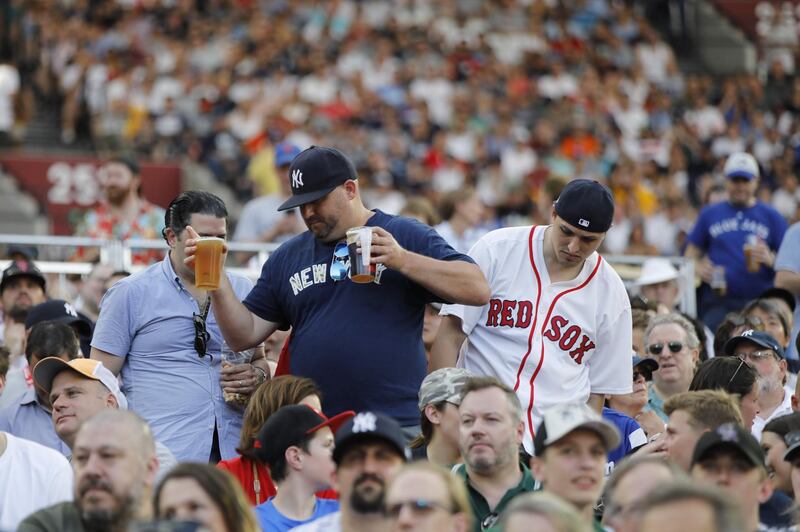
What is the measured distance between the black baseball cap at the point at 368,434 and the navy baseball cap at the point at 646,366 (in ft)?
10.8

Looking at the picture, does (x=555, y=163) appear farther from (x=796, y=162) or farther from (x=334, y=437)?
(x=334, y=437)

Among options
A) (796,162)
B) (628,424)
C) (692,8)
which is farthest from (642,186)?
(628,424)

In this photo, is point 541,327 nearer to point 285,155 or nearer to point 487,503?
point 487,503

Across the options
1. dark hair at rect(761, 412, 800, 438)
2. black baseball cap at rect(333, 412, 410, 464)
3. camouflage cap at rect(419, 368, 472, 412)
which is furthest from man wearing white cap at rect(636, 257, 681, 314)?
black baseball cap at rect(333, 412, 410, 464)

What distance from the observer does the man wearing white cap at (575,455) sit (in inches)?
258

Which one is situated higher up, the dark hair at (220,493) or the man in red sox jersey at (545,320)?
the man in red sox jersey at (545,320)

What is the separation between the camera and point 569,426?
6.61 metres

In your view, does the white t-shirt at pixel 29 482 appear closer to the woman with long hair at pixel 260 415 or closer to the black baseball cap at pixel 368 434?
the woman with long hair at pixel 260 415

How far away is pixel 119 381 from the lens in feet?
27.6

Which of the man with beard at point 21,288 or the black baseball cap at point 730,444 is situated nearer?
the black baseball cap at point 730,444

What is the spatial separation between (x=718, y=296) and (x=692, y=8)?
633 inches

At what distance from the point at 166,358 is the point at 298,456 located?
128cm

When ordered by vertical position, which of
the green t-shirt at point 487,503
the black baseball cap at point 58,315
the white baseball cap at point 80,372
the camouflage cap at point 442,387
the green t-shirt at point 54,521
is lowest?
the green t-shirt at point 487,503

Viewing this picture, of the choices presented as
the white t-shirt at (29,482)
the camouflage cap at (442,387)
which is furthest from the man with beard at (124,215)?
the camouflage cap at (442,387)
